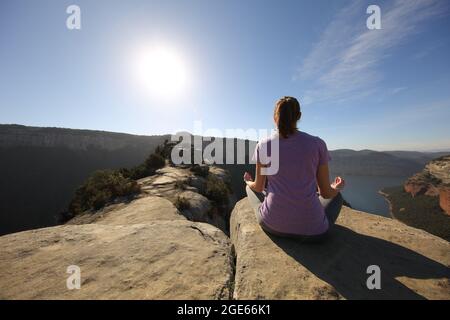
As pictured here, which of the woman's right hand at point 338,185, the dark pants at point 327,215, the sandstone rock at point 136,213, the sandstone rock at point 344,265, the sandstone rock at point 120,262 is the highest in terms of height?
the woman's right hand at point 338,185

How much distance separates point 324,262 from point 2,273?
11.0ft

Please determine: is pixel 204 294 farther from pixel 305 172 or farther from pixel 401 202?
pixel 401 202

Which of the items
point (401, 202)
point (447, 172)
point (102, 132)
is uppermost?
point (102, 132)

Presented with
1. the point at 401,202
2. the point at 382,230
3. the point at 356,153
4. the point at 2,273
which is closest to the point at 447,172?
the point at 401,202

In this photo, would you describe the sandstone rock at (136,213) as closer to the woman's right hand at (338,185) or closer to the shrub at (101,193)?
the shrub at (101,193)

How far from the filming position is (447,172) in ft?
214

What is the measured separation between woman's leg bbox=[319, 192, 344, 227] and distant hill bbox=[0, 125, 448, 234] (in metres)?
23.6

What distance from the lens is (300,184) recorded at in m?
2.47

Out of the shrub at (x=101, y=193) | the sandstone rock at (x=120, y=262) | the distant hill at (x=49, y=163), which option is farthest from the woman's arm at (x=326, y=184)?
the distant hill at (x=49, y=163)

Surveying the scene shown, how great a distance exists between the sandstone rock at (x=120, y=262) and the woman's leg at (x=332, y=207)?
55.3 inches

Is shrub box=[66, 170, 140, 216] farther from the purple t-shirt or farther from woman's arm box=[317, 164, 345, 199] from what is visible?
woman's arm box=[317, 164, 345, 199]

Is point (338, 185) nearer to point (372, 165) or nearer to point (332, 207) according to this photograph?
point (332, 207)

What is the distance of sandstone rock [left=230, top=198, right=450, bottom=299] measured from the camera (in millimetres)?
1818

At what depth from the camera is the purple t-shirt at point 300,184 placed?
8.04 feet
